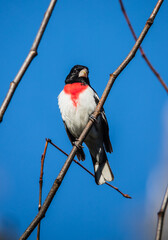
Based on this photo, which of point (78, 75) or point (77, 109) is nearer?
point (77, 109)

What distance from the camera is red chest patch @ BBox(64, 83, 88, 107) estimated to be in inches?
175

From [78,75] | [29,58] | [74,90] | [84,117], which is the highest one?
[78,75]

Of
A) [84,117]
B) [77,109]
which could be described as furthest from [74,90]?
[84,117]

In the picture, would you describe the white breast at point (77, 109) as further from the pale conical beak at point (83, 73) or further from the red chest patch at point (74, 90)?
the pale conical beak at point (83, 73)

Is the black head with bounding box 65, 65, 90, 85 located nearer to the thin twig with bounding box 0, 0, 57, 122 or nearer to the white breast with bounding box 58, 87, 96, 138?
the white breast with bounding box 58, 87, 96, 138

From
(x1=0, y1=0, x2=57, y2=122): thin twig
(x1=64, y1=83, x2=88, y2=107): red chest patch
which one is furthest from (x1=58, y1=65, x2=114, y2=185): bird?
(x1=0, y1=0, x2=57, y2=122): thin twig

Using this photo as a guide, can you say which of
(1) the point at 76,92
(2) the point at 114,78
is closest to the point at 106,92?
(2) the point at 114,78

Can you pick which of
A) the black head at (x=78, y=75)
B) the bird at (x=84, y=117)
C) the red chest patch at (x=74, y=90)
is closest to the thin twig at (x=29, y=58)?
the bird at (x=84, y=117)

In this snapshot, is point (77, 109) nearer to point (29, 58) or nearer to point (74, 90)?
point (74, 90)

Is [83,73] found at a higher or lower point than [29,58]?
higher

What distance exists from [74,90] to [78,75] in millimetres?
505

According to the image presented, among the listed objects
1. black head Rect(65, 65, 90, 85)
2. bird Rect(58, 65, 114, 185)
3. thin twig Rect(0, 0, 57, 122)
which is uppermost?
black head Rect(65, 65, 90, 85)

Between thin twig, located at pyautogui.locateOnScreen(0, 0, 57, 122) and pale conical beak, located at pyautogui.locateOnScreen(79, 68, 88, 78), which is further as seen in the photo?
pale conical beak, located at pyautogui.locateOnScreen(79, 68, 88, 78)

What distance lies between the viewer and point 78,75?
4.92 m
